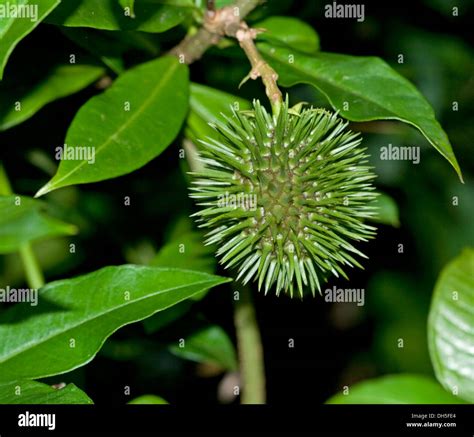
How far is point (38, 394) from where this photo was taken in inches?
81.8

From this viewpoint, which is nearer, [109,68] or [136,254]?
[109,68]

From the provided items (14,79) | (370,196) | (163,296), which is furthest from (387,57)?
(163,296)

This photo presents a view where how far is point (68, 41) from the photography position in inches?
112

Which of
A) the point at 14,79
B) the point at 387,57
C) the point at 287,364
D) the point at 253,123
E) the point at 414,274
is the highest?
the point at 387,57

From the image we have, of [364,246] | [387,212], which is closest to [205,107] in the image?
[387,212]

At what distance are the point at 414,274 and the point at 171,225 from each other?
214 centimetres

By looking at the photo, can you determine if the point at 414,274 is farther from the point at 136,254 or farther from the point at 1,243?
the point at 1,243

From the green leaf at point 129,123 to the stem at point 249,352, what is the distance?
743mm

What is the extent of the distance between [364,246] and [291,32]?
1.83 m

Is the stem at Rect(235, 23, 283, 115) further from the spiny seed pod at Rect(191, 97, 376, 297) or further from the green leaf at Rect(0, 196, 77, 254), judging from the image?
the green leaf at Rect(0, 196, 77, 254)

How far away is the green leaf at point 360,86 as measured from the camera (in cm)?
232

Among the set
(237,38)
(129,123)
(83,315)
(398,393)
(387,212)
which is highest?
(237,38)

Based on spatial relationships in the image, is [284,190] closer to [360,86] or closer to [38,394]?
[360,86]

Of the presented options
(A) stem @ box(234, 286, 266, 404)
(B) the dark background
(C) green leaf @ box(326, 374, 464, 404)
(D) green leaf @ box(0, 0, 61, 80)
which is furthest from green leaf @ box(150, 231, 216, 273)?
(D) green leaf @ box(0, 0, 61, 80)
